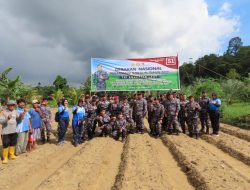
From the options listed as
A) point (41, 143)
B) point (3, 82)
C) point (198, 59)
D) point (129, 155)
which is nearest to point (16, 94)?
point (3, 82)

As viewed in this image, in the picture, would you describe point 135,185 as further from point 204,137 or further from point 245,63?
point 245,63

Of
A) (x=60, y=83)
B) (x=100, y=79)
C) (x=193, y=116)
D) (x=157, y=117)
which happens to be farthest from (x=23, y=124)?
(x=60, y=83)

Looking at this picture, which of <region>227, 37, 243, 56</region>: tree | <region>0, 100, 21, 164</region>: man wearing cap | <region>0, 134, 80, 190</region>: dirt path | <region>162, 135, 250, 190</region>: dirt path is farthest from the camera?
<region>227, 37, 243, 56</region>: tree

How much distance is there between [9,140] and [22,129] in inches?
23.2

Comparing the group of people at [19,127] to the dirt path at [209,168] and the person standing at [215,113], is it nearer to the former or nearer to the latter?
the dirt path at [209,168]

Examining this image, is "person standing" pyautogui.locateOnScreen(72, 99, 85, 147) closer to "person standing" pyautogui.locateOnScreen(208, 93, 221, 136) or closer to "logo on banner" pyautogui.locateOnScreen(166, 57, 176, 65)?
"person standing" pyautogui.locateOnScreen(208, 93, 221, 136)

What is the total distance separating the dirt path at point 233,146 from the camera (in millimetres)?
7469

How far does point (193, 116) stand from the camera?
10383 mm

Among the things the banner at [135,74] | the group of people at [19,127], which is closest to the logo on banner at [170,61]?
the banner at [135,74]

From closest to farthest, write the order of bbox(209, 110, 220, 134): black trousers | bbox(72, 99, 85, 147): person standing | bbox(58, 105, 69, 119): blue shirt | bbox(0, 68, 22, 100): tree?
bbox(58, 105, 69, 119): blue shirt, bbox(72, 99, 85, 147): person standing, bbox(209, 110, 220, 134): black trousers, bbox(0, 68, 22, 100): tree

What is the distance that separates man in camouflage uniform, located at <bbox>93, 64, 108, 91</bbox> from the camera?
13.4m

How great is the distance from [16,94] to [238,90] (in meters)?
19.5

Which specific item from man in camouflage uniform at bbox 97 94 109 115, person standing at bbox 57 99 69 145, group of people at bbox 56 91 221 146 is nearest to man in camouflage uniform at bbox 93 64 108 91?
group of people at bbox 56 91 221 146

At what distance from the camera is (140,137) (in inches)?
404
